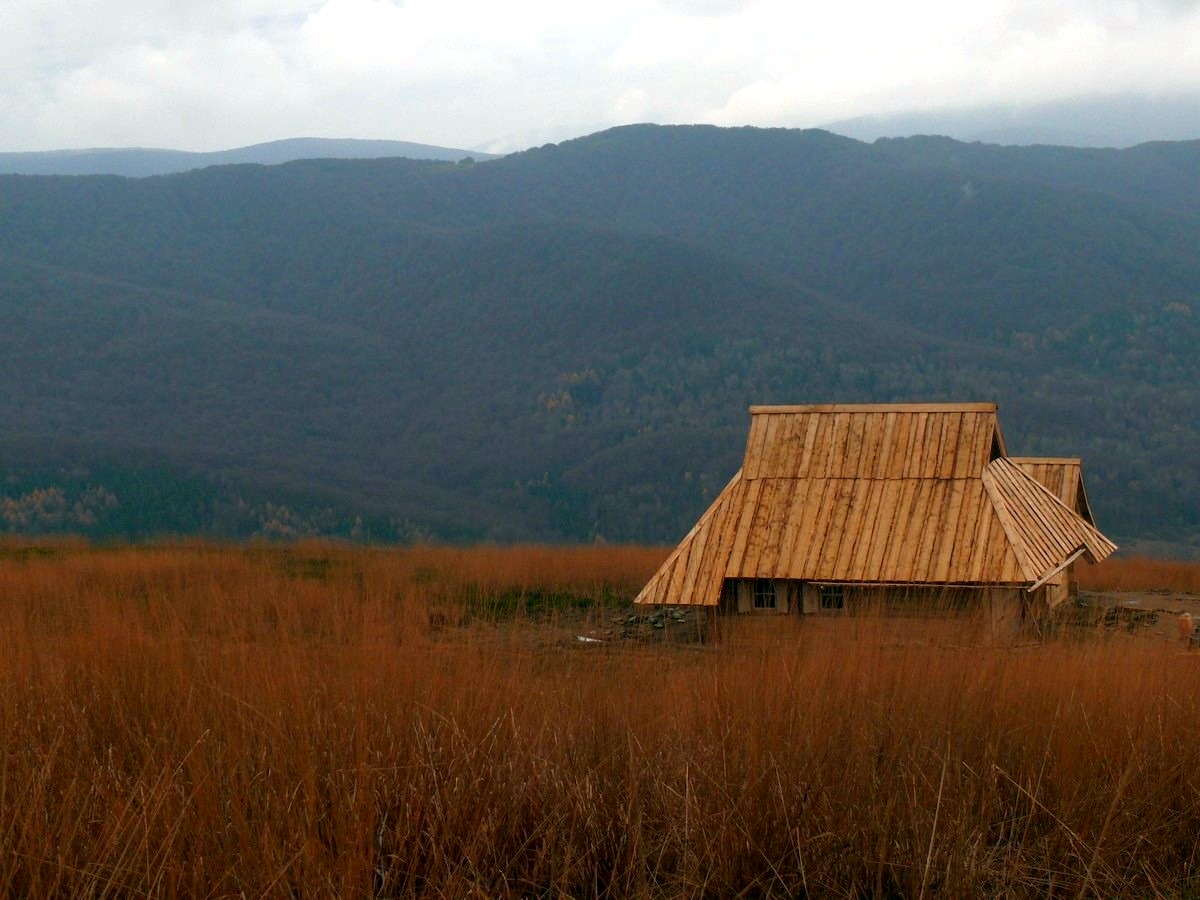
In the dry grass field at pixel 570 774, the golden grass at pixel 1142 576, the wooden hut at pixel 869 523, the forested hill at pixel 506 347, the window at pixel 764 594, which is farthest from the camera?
the forested hill at pixel 506 347

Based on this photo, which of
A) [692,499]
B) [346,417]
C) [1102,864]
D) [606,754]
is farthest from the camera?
[346,417]

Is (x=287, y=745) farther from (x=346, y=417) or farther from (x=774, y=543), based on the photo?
(x=346, y=417)

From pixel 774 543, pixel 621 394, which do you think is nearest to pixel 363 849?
pixel 774 543

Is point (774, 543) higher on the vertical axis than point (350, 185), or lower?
lower

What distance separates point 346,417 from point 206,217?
216ft

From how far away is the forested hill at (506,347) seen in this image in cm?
9388

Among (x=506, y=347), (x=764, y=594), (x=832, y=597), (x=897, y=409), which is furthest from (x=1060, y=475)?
(x=506, y=347)

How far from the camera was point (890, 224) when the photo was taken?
614 ft

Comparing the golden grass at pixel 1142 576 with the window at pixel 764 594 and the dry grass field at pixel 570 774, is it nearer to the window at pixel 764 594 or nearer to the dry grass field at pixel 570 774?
the window at pixel 764 594

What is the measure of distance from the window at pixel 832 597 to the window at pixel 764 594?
66 centimetres

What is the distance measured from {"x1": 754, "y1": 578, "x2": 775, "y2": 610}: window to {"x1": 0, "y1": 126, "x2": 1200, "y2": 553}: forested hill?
6055cm

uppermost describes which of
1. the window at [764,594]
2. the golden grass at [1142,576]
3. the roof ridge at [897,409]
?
the roof ridge at [897,409]

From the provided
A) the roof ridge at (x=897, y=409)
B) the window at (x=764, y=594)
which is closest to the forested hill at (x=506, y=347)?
the roof ridge at (x=897, y=409)

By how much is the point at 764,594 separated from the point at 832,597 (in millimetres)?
904
